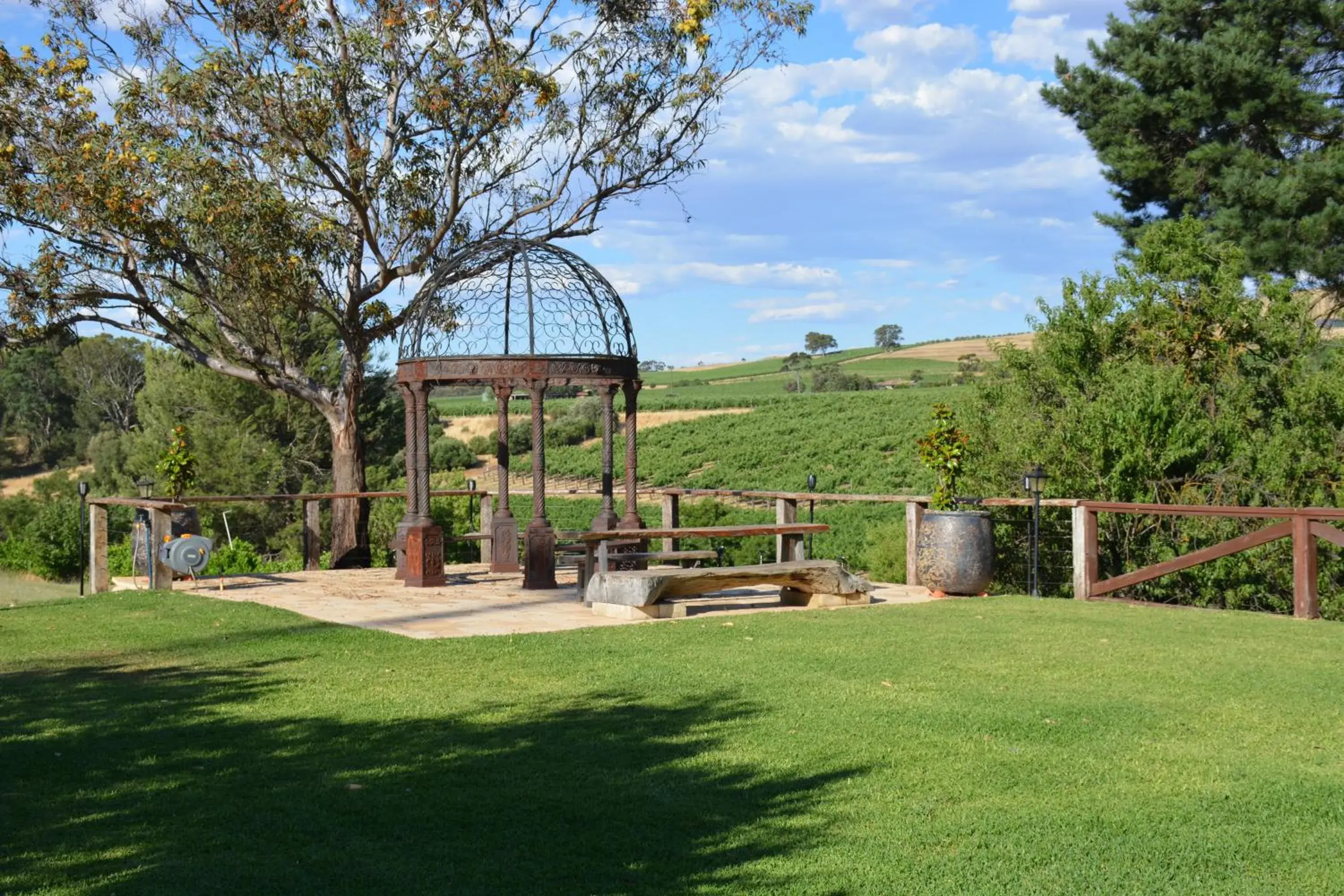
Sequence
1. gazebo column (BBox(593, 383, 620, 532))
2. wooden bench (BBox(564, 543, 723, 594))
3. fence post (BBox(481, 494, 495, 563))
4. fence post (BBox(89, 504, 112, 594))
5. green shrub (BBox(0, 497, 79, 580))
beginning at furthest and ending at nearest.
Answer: green shrub (BBox(0, 497, 79, 580))
fence post (BBox(481, 494, 495, 563))
gazebo column (BBox(593, 383, 620, 532))
fence post (BBox(89, 504, 112, 594))
wooden bench (BBox(564, 543, 723, 594))

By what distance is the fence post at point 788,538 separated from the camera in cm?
1269

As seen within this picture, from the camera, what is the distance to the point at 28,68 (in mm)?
16312

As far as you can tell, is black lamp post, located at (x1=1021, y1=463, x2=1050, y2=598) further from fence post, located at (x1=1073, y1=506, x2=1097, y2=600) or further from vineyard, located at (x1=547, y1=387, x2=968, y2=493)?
vineyard, located at (x1=547, y1=387, x2=968, y2=493)

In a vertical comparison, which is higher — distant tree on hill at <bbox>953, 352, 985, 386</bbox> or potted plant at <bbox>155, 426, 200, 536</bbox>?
distant tree on hill at <bbox>953, 352, 985, 386</bbox>

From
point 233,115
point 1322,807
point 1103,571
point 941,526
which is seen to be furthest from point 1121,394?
point 233,115

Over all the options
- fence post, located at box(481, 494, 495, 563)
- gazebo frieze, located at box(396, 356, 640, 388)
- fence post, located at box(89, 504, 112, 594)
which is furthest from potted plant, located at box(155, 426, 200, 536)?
fence post, located at box(481, 494, 495, 563)

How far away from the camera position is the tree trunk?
18312 millimetres

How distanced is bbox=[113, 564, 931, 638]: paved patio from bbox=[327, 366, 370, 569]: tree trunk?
9.57ft

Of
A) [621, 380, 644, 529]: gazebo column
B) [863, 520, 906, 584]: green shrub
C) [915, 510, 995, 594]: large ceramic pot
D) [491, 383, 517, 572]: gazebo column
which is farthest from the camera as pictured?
[863, 520, 906, 584]: green shrub

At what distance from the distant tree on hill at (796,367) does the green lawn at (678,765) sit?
7152cm

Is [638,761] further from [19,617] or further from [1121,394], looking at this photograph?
[1121,394]

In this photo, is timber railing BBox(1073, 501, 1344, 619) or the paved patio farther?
timber railing BBox(1073, 501, 1344, 619)

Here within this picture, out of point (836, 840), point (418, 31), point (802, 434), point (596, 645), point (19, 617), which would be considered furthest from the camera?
point (802, 434)

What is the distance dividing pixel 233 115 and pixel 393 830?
14537mm
